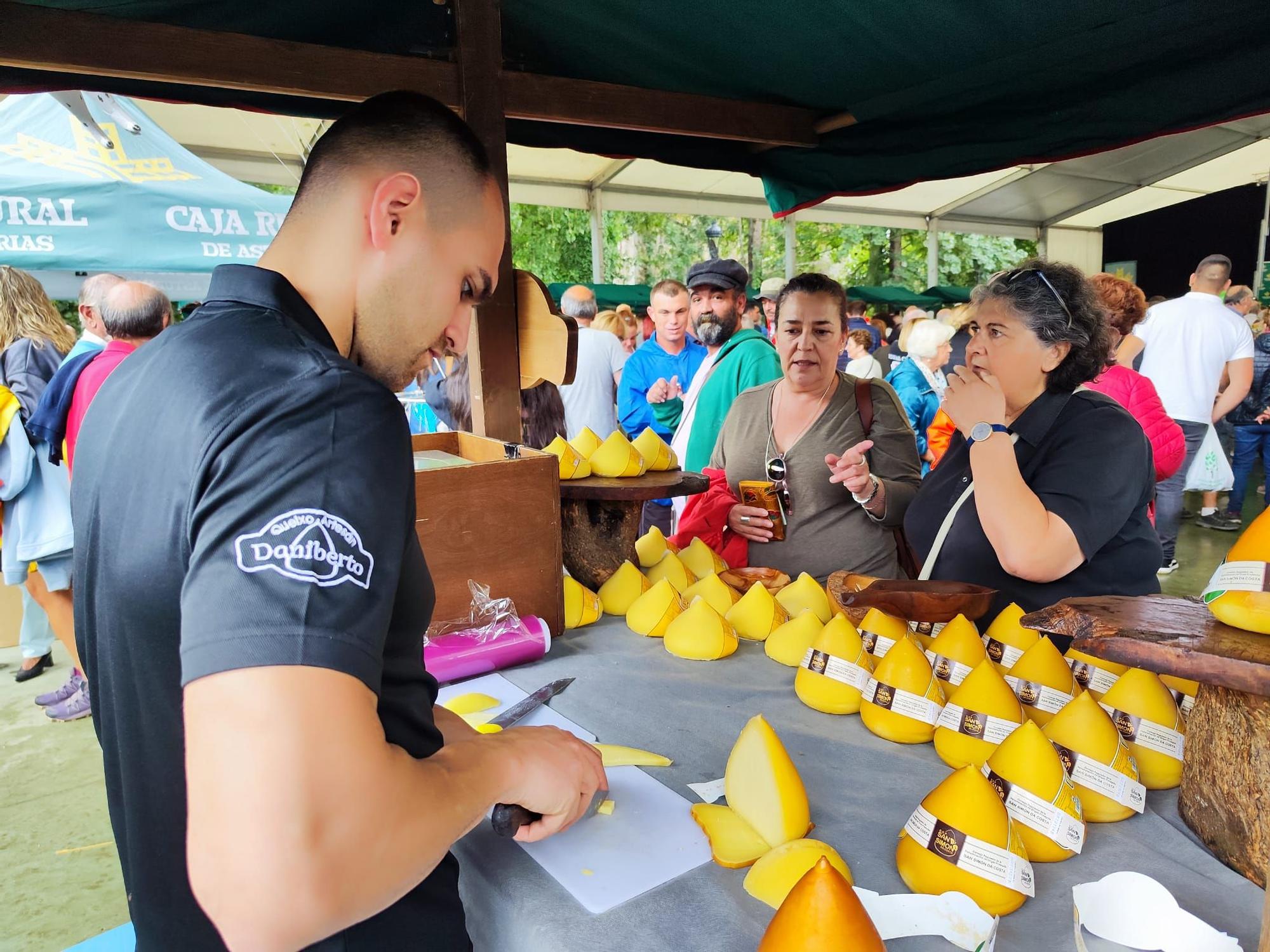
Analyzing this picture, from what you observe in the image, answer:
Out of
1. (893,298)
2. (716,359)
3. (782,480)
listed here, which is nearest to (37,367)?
(716,359)

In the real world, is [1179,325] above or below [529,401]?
above

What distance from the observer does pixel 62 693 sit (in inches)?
140

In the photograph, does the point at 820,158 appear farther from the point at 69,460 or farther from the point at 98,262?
the point at 98,262

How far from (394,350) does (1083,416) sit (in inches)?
63.9

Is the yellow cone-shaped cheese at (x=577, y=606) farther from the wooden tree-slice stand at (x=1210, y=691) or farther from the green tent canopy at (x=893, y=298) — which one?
the green tent canopy at (x=893, y=298)

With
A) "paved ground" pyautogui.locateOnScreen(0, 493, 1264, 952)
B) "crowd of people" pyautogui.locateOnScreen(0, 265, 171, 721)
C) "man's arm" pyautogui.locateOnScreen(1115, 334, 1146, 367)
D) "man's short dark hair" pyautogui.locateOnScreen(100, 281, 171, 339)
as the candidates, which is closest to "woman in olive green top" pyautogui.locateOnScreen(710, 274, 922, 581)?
"paved ground" pyautogui.locateOnScreen(0, 493, 1264, 952)

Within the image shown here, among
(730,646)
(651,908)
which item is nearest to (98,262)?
(730,646)

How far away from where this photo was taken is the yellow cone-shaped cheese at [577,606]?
1852 millimetres

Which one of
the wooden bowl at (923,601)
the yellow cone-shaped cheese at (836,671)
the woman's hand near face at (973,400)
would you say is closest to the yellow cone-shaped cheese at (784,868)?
the yellow cone-shaped cheese at (836,671)

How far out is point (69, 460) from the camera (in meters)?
3.47

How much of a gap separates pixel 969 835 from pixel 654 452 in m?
1.49

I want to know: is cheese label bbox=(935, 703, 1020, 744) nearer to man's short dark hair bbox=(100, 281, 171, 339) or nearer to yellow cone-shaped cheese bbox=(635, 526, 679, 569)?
yellow cone-shaped cheese bbox=(635, 526, 679, 569)

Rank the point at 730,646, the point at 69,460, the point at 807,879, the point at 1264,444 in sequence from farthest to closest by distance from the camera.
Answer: the point at 1264,444
the point at 69,460
the point at 730,646
the point at 807,879

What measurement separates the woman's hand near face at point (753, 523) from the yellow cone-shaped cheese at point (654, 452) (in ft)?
1.15
